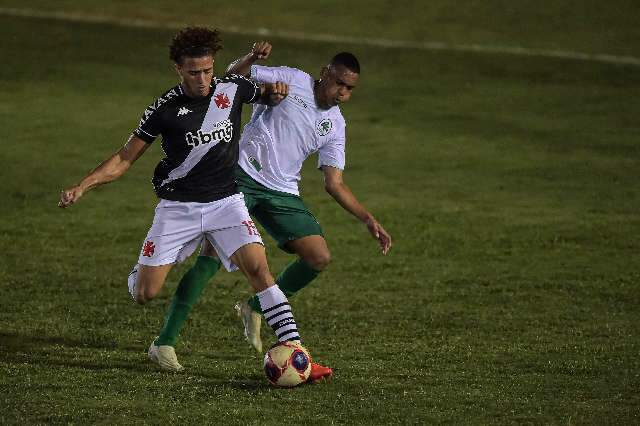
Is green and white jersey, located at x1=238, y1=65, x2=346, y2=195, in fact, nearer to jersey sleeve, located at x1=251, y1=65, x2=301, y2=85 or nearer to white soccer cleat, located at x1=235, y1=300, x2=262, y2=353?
jersey sleeve, located at x1=251, y1=65, x2=301, y2=85

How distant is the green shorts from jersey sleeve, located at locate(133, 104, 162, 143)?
1369 mm

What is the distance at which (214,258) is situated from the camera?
31.0 feet

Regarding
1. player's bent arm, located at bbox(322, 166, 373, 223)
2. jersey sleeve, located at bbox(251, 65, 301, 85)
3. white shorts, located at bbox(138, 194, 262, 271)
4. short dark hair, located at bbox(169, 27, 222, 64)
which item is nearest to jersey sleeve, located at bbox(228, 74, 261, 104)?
jersey sleeve, located at bbox(251, 65, 301, 85)

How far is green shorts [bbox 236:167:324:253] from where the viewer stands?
9961 mm

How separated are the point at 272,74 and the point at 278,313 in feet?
7.03

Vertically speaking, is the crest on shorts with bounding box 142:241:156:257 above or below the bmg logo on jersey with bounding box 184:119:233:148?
below

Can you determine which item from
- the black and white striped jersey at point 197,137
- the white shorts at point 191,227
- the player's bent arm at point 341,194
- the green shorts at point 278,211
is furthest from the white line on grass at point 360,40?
the white shorts at point 191,227

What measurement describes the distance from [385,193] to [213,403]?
8.30 m

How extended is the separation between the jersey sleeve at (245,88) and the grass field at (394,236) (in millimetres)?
1928

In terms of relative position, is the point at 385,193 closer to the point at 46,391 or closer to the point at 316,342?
the point at 316,342

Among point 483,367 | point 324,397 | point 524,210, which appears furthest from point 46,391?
point 524,210

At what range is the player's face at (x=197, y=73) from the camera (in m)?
8.64

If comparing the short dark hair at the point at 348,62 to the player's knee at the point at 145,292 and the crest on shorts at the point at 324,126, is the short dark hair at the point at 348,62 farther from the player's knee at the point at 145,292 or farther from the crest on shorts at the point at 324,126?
the player's knee at the point at 145,292

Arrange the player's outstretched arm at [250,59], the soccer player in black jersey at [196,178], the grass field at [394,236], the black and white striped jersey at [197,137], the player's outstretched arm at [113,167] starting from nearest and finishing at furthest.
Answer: the grass field at [394,236]
the player's outstretched arm at [113,167]
the soccer player in black jersey at [196,178]
the black and white striped jersey at [197,137]
the player's outstretched arm at [250,59]
